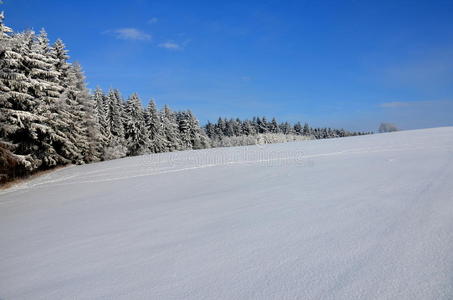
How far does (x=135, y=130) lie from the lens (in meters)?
44.0

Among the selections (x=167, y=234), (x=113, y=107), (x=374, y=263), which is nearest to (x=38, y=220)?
(x=167, y=234)

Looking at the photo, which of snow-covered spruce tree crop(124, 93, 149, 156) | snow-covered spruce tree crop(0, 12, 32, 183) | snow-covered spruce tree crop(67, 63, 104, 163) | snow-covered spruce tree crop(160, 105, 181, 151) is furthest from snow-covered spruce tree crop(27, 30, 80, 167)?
snow-covered spruce tree crop(160, 105, 181, 151)

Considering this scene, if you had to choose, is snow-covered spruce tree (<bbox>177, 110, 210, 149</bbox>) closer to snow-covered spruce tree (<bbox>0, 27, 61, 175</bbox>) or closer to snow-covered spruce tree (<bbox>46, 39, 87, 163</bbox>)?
snow-covered spruce tree (<bbox>46, 39, 87, 163</bbox>)

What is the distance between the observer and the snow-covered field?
7.01 feet

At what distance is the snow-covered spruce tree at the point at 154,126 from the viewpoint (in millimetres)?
47844

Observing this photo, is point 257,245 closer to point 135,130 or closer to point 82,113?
point 82,113

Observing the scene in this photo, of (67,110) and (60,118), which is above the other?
(67,110)

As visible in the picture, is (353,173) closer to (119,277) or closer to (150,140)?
(119,277)

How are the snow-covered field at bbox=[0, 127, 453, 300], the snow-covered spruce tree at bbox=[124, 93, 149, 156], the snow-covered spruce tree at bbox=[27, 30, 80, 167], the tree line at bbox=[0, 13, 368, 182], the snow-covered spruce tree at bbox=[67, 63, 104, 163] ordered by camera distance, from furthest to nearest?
the snow-covered spruce tree at bbox=[124, 93, 149, 156] → the snow-covered spruce tree at bbox=[67, 63, 104, 163] → the snow-covered spruce tree at bbox=[27, 30, 80, 167] → the tree line at bbox=[0, 13, 368, 182] → the snow-covered field at bbox=[0, 127, 453, 300]

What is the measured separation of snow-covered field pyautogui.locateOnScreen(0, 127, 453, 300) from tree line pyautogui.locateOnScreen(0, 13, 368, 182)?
10202mm

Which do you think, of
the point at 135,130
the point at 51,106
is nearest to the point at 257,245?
the point at 51,106

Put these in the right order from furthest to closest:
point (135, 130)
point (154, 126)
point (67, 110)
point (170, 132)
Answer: point (170, 132) → point (154, 126) → point (135, 130) → point (67, 110)

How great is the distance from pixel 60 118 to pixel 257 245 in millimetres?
22426

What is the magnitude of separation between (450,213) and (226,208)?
2.93m
